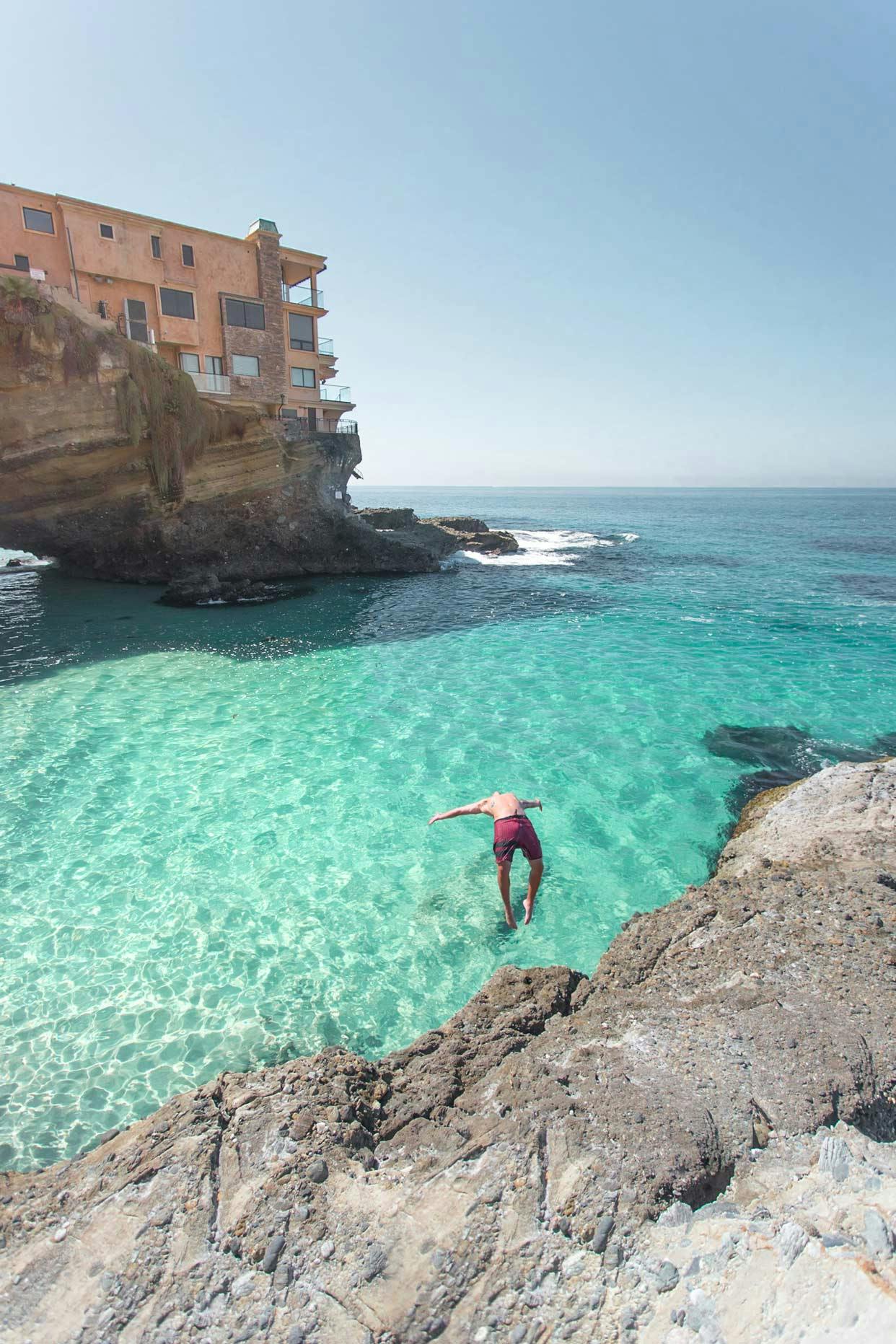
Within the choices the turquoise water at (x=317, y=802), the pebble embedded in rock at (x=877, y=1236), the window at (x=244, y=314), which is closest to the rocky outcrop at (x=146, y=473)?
the turquoise water at (x=317, y=802)

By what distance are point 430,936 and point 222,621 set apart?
56.0ft


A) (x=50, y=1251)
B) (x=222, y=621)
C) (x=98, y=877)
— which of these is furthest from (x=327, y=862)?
(x=222, y=621)

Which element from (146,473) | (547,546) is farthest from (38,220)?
(547,546)

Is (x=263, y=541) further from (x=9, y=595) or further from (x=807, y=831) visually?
(x=807, y=831)

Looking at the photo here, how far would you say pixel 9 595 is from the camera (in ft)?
83.3

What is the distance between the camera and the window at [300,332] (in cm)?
2988

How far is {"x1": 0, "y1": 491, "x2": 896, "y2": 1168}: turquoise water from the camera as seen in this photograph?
255 inches

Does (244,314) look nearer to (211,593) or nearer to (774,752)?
(211,593)

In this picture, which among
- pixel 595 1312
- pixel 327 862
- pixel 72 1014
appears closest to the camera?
pixel 595 1312

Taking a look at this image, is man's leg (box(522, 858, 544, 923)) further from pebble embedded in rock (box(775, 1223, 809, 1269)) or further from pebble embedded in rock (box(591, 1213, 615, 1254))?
pebble embedded in rock (box(775, 1223, 809, 1269))

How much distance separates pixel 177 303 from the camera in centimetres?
2609

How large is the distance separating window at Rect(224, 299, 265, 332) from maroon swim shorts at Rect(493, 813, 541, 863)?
27603 mm

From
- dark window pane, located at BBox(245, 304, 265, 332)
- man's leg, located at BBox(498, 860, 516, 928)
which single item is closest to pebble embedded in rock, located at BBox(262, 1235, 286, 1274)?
man's leg, located at BBox(498, 860, 516, 928)

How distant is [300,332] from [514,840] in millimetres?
29896
